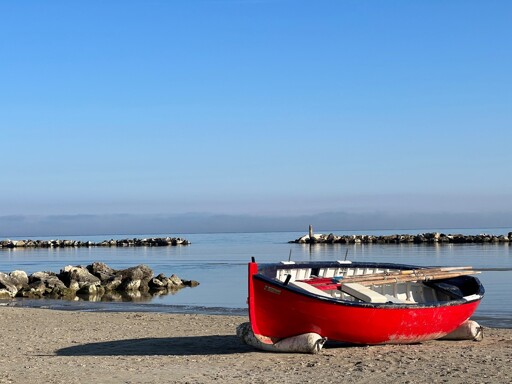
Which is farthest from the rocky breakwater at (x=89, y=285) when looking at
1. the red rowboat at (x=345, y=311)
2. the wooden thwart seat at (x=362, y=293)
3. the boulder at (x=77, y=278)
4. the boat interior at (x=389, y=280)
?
the wooden thwart seat at (x=362, y=293)

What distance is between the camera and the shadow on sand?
15.6 m

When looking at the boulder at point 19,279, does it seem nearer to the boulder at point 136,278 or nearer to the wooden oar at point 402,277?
the boulder at point 136,278

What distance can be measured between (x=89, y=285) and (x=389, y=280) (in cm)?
2313

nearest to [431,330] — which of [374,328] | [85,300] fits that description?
[374,328]

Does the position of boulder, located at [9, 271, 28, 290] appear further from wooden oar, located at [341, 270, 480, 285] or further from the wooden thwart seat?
the wooden thwart seat

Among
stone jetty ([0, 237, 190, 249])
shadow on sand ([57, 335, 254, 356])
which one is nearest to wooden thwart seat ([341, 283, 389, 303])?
shadow on sand ([57, 335, 254, 356])

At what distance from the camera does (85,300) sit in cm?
3347

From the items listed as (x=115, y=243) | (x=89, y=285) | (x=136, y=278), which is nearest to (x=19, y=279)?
(x=89, y=285)

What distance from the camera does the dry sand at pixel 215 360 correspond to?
41.0ft

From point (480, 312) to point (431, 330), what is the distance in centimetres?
1033

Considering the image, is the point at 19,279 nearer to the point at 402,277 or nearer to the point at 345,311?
the point at 402,277

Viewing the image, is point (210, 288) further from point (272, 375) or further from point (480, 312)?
point (272, 375)

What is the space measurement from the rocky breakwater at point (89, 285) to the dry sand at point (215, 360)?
1570 cm

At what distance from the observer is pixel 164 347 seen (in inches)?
650
